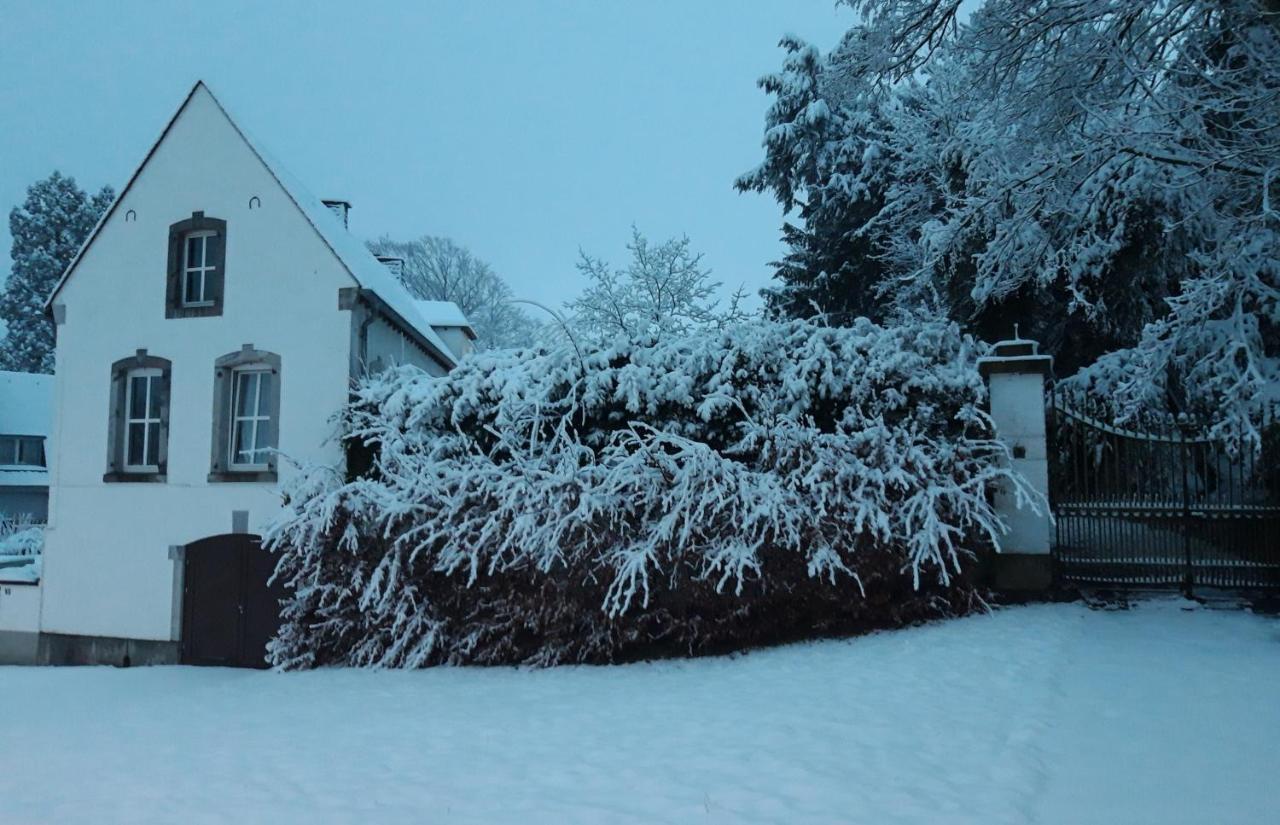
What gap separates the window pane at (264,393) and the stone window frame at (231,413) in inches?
5.1

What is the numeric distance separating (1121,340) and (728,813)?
533 inches

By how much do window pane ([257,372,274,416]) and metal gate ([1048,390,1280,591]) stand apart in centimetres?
1063

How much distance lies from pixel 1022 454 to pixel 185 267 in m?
12.3

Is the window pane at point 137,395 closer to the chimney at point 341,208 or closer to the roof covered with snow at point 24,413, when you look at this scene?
the chimney at point 341,208

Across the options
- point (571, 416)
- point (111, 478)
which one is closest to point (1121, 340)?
point (571, 416)

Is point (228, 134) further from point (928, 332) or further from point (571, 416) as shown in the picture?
point (928, 332)

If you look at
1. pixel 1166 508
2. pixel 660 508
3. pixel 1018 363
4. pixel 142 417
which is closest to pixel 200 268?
pixel 142 417

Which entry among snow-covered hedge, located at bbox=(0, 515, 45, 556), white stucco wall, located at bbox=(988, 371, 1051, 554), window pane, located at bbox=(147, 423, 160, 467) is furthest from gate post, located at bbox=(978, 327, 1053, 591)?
snow-covered hedge, located at bbox=(0, 515, 45, 556)

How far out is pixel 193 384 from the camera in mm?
13055

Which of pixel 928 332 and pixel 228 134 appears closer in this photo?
pixel 928 332

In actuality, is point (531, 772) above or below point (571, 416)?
below

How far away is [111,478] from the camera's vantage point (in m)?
13.3

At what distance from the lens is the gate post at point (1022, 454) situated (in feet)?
28.4

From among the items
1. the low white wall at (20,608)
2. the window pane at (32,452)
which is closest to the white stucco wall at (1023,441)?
the low white wall at (20,608)
